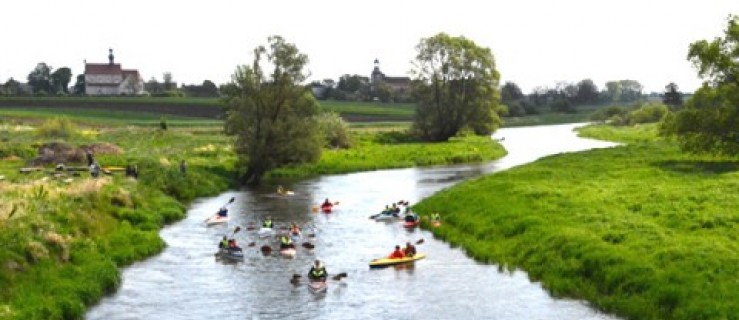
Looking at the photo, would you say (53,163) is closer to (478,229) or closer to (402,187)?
(402,187)

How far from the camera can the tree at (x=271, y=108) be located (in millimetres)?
60750

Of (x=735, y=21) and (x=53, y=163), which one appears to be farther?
Answer: (x=53, y=163)

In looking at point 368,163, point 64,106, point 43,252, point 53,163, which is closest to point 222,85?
point 53,163

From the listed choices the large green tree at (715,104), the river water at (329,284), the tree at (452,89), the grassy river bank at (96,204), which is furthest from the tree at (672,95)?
the river water at (329,284)

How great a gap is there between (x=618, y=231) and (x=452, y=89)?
75.4m

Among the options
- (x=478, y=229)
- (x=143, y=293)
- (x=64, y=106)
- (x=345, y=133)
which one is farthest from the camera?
(x=64, y=106)

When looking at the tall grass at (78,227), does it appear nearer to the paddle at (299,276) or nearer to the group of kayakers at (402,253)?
the paddle at (299,276)

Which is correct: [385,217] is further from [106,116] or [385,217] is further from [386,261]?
[106,116]

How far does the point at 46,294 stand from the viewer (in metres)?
24.7

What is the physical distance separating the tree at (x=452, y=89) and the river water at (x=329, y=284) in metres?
59.9

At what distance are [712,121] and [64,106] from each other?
115 meters

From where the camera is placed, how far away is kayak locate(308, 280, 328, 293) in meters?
27.0

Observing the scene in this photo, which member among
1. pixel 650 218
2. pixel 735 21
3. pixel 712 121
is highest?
pixel 735 21

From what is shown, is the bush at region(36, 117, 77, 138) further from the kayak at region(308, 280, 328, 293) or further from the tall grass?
the kayak at region(308, 280, 328, 293)
